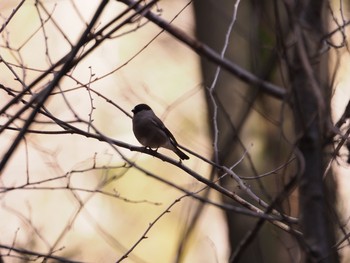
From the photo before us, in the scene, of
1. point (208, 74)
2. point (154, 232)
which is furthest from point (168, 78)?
point (208, 74)

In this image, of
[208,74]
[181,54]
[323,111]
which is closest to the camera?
[323,111]

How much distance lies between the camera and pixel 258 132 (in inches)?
193

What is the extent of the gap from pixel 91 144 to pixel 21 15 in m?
1.81

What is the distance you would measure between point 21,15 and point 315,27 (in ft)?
23.6

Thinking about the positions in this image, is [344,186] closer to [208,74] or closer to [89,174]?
[208,74]

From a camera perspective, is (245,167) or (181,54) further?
(181,54)

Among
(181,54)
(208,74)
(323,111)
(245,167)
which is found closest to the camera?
(323,111)

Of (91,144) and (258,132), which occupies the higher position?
(91,144)

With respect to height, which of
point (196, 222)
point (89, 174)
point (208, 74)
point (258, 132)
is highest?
point (89, 174)

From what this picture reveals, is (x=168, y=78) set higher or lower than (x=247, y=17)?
higher

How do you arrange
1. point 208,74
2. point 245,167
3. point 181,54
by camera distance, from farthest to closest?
point 181,54 → point 208,74 → point 245,167

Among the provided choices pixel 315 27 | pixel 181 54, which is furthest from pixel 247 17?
pixel 181 54

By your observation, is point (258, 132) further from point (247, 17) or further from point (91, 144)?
point (91, 144)

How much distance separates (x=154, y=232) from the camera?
28.5ft
